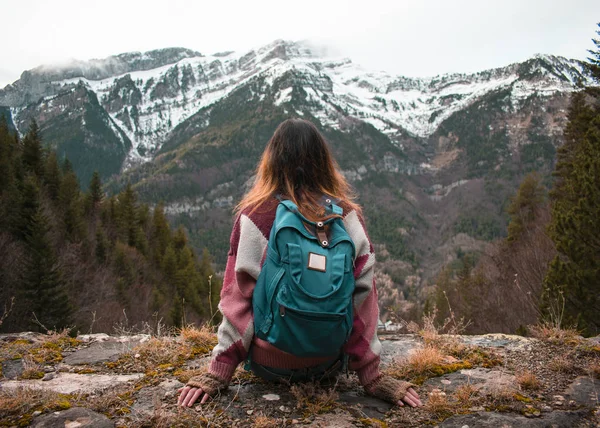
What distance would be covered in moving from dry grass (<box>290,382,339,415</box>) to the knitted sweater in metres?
0.22

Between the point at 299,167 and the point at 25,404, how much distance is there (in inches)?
104

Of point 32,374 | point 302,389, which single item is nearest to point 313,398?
point 302,389

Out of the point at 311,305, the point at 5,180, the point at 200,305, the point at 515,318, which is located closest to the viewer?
the point at 311,305

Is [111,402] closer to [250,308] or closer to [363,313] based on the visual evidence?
[250,308]

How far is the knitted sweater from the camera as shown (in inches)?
119

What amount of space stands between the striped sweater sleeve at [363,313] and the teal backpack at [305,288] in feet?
0.77

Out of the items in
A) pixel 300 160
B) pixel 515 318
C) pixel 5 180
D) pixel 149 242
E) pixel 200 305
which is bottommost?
pixel 200 305

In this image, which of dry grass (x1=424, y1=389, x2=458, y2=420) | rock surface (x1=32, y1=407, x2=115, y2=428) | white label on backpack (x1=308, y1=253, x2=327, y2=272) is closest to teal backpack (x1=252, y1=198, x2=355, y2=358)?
white label on backpack (x1=308, y1=253, x2=327, y2=272)

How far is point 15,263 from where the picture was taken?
28078 millimetres

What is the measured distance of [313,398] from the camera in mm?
3129

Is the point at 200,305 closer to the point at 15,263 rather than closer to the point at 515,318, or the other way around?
the point at 15,263

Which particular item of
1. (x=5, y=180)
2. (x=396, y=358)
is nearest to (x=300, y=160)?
(x=396, y=358)

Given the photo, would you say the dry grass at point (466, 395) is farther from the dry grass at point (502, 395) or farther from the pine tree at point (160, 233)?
the pine tree at point (160, 233)

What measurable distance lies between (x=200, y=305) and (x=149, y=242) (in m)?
14.2
